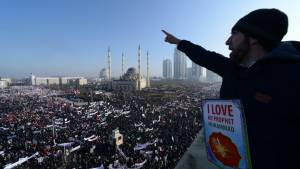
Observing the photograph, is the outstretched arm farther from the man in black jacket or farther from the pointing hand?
the man in black jacket

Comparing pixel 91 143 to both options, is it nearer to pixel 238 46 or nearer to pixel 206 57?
pixel 206 57

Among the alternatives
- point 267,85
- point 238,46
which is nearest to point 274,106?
point 267,85

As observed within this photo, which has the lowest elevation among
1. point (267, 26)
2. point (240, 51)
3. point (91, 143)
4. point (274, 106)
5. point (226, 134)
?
point (91, 143)

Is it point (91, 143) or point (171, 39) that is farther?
point (91, 143)

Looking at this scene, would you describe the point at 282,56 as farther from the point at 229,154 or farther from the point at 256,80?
the point at 229,154

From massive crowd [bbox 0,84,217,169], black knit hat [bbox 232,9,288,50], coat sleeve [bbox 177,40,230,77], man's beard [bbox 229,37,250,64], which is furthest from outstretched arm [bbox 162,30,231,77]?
massive crowd [bbox 0,84,217,169]

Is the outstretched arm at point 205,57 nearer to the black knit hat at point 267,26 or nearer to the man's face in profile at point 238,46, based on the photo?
the man's face in profile at point 238,46

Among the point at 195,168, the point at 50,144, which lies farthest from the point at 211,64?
the point at 50,144
